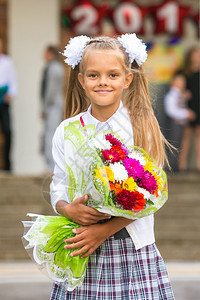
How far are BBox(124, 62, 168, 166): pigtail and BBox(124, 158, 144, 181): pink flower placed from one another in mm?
210

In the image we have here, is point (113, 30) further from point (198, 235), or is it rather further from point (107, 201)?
point (107, 201)

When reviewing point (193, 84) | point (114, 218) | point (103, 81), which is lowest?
point (114, 218)

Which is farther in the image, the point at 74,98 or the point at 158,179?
the point at 74,98

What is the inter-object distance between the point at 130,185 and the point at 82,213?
23 centimetres

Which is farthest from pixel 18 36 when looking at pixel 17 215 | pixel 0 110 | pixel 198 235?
pixel 198 235

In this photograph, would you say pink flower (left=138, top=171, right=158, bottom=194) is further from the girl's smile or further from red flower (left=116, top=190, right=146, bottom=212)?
the girl's smile

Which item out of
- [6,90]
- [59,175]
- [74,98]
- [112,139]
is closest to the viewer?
[112,139]

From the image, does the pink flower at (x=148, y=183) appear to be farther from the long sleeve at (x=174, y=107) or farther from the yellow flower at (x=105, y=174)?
the long sleeve at (x=174, y=107)

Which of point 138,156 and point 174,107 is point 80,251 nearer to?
point 138,156

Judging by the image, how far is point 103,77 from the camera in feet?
10.3

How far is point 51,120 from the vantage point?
30.2ft

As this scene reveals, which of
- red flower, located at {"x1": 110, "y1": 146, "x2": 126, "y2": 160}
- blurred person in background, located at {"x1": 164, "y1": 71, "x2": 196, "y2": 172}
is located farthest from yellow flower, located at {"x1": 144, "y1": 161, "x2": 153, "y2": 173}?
blurred person in background, located at {"x1": 164, "y1": 71, "x2": 196, "y2": 172}

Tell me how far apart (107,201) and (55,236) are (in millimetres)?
317

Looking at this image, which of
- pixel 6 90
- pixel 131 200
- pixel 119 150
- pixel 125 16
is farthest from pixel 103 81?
pixel 125 16
